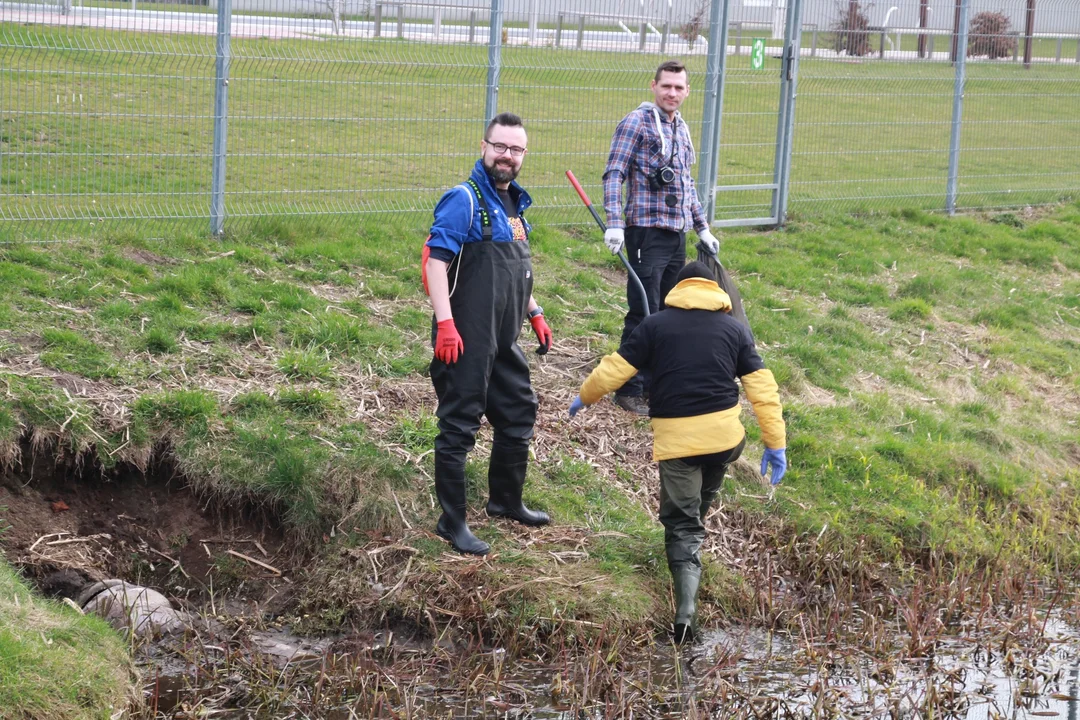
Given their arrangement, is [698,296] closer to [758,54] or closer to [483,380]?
[483,380]

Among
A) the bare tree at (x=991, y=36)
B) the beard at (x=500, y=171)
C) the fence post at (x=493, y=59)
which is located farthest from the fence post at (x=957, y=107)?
the beard at (x=500, y=171)

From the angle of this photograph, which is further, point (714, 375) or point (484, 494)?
point (484, 494)

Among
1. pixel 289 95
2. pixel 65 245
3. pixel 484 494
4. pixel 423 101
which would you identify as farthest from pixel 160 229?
pixel 484 494

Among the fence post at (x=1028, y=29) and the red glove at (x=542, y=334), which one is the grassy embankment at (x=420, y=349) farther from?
the fence post at (x=1028, y=29)

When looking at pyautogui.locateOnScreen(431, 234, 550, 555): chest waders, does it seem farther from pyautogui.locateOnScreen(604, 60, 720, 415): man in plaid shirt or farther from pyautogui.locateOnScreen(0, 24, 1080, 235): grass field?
pyautogui.locateOnScreen(0, 24, 1080, 235): grass field

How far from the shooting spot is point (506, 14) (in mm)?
9828

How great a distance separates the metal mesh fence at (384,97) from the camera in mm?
8742

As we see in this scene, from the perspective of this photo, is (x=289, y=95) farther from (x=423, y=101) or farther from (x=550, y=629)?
(x=550, y=629)

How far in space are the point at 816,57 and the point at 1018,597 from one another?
6954mm

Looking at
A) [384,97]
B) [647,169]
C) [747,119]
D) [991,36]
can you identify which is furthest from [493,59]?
[991,36]

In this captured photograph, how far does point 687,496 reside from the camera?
19.0ft

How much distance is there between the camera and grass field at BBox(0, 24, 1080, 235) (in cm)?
872

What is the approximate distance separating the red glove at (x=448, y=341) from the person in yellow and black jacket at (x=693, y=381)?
63 cm

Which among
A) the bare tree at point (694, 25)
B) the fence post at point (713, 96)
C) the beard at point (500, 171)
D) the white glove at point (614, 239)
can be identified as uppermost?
the bare tree at point (694, 25)
